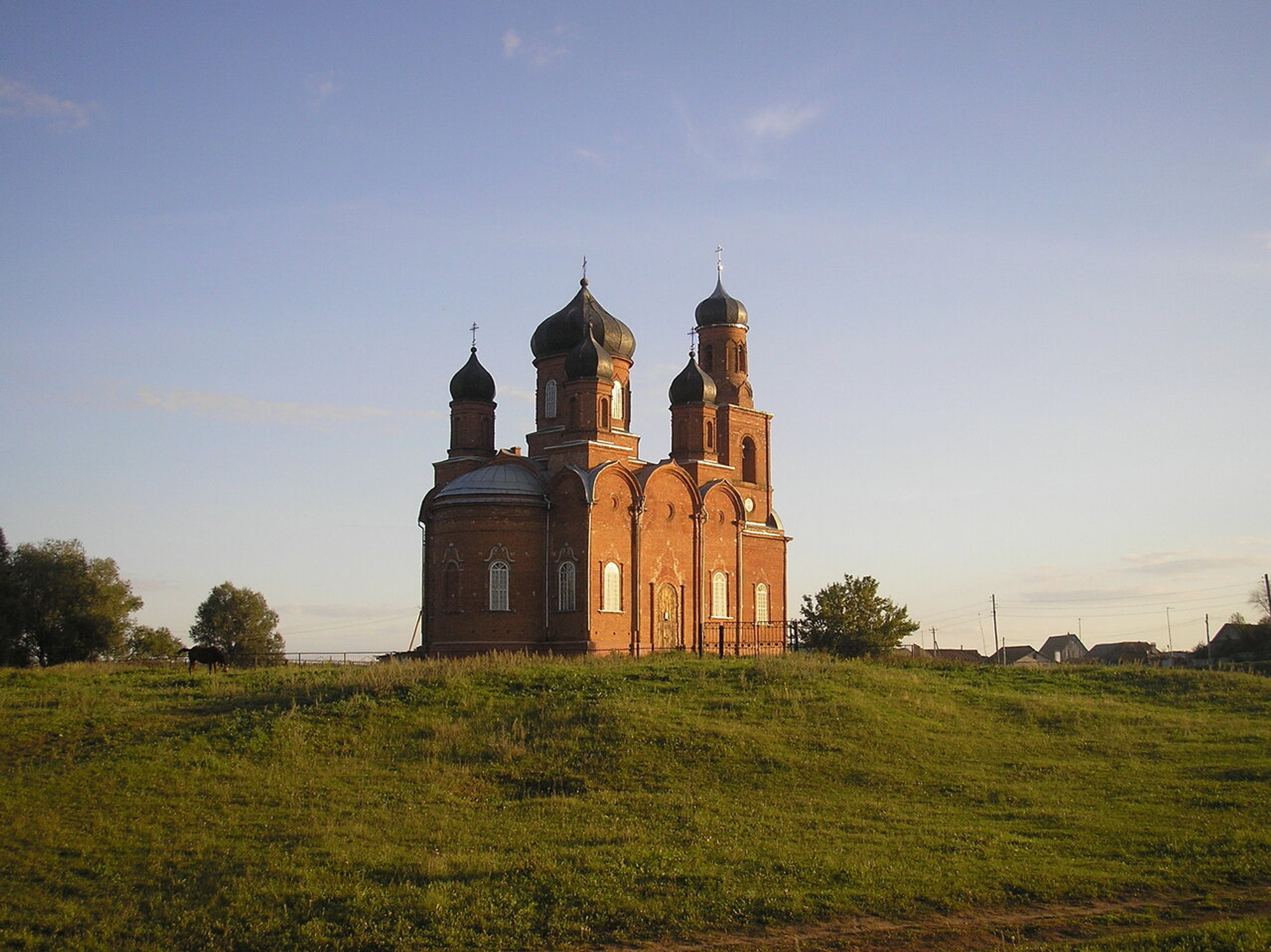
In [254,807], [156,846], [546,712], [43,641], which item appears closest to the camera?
[156,846]

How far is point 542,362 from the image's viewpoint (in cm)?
3844

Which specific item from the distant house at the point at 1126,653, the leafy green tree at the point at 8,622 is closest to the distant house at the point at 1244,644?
the distant house at the point at 1126,653

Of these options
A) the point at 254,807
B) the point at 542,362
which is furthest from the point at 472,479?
the point at 254,807

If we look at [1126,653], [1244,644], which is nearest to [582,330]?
[1244,644]

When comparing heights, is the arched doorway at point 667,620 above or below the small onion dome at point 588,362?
below

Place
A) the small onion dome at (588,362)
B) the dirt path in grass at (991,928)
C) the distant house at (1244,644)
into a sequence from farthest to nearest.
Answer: the distant house at (1244,644)
the small onion dome at (588,362)
the dirt path in grass at (991,928)

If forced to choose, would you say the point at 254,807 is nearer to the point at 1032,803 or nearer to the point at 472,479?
the point at 1032,803

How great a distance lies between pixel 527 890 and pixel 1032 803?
7568 millimetres

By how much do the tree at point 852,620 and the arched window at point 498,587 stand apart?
9335 millimetres

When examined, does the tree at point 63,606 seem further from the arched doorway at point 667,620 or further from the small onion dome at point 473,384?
the arched doorway at point 667,620

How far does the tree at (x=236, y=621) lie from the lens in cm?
5625

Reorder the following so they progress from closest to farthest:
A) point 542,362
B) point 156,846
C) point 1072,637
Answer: point 156,846 → point 542,362 → point 1072,637

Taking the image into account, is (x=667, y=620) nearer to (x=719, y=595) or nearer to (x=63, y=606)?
(x=719, y=595)

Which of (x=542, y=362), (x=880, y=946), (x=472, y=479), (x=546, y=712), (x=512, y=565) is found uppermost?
(x=542, y=362)
